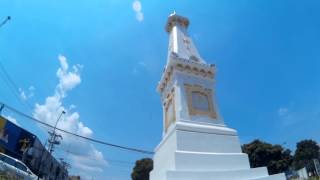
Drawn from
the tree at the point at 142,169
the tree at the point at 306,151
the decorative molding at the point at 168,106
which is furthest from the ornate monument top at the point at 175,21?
the tree at the point at 306,151

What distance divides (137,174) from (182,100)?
1225 inches

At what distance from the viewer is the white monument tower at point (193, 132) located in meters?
9.06

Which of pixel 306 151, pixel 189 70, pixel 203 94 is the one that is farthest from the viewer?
pixel 306 151

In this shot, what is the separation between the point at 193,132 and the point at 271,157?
1084 inches

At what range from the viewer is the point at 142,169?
38.3 metres

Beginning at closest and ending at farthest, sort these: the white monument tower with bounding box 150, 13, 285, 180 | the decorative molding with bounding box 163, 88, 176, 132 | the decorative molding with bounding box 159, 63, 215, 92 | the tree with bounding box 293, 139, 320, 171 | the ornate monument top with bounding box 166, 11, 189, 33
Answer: the white monument tower with bounding box 150, 13, 285, 180
the decorative molding with bounding box 163, 88, 176, 132
the decorative molding with bounding box 159, 63, 215, 92
the ornate monument top with bounding box 166, 11, 189, 33
the tree with bounding box 293, 139, 320, 171

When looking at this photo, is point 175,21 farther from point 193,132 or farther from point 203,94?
point 193,132

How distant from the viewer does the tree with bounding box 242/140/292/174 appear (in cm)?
3124

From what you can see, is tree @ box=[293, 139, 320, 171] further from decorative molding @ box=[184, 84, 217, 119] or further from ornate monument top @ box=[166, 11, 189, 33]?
decorative molding @ box=[184, 84, 217, 119]

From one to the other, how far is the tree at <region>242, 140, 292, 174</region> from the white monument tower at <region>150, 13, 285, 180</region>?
24.5m

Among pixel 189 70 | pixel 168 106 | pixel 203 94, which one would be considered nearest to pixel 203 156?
pixel 203 94

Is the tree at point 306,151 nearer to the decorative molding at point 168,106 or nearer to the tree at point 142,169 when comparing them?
the tree at point 142,169

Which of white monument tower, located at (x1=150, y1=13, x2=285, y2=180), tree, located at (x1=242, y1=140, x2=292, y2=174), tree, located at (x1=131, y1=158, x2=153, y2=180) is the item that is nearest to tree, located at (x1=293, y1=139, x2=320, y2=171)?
→ tree, located at (x1=242, y1=140, x2=292, y2=174)

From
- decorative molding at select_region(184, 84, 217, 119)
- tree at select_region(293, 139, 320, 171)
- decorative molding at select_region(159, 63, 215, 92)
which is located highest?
tree at select_region(293, 139, 320, 171)
